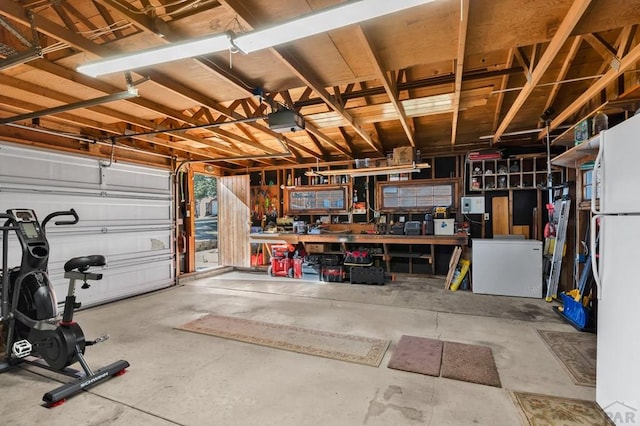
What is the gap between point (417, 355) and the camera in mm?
2998

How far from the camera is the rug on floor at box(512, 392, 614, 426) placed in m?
2.03

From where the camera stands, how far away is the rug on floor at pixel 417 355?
2.74 meters

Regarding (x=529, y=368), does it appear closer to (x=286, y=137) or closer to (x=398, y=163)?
(x=398, y=163)

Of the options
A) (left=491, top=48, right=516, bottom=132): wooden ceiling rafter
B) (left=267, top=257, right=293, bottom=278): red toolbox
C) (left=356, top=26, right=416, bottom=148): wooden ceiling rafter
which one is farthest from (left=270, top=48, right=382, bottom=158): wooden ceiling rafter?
(left=267, top=257, right=293, bottom=278): red toolbox

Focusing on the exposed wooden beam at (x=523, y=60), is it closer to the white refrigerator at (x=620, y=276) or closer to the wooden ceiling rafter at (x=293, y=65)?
the white refrigerator at (x=620, y=276)

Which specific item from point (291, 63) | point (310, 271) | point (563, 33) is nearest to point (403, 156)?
point (310, 271)

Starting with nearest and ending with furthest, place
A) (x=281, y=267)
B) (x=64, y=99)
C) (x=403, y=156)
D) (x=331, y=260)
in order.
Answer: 1. (x=64, y=99)
2. (x=403, y=156)
3. (x=331, y=260)
4. (x=281, y=267)

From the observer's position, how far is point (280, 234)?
7055mm

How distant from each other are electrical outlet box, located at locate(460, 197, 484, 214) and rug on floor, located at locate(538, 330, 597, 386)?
2.99m

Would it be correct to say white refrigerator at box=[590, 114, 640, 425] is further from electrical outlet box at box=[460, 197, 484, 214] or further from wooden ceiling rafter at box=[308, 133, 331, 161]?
wooden ceiling rafter at box=[308, 133, 331, 161]

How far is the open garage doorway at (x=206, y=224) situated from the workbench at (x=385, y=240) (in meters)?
3.34

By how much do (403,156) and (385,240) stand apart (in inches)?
66.9

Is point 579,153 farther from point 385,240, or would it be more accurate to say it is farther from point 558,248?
point 385,240

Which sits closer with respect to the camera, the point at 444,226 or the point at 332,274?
the point at 444,226
